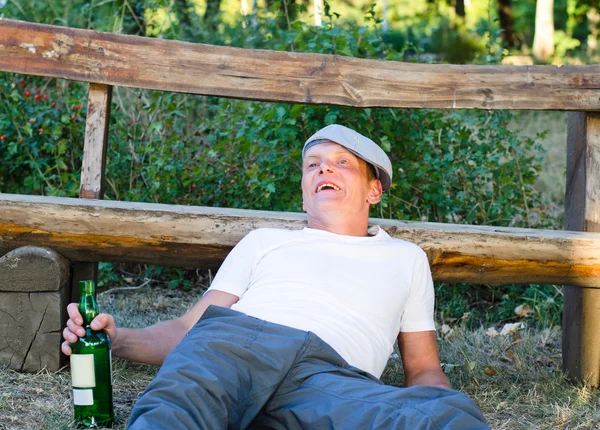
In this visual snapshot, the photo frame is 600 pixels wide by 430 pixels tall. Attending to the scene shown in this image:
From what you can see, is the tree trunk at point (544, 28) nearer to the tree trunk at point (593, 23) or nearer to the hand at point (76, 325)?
the tree trunk at point (593, 23)

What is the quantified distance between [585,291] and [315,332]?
1.33m

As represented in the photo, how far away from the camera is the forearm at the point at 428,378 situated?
265 cm

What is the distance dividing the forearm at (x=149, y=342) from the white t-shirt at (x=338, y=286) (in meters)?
0.22

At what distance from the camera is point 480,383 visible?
3.30 metres

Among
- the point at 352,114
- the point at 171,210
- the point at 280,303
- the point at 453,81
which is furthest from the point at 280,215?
the point at 352,114

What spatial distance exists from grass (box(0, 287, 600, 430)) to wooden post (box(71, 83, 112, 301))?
15.1 inches

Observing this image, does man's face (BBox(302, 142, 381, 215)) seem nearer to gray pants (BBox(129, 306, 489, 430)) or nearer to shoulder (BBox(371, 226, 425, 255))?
shoulder (BBox(371, 226, 425, 255))

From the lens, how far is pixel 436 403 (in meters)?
2.08

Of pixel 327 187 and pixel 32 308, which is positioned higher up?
pixel 327 187

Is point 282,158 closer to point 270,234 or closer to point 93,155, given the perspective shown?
point 93,155

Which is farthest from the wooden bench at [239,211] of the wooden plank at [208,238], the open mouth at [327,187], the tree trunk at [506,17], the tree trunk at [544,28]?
the tree trunk at [506,17]

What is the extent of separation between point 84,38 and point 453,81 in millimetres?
1536

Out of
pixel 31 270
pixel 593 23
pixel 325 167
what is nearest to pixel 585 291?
pixel 325 167

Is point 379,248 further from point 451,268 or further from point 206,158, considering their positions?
point 206,158
